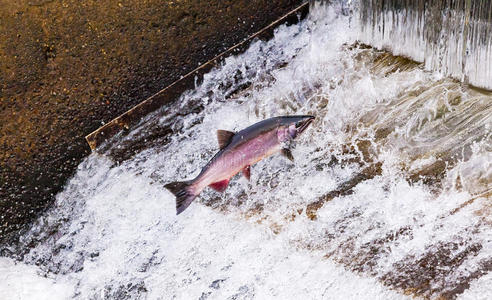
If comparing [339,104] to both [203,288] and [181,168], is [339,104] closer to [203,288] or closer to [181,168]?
[181,168]

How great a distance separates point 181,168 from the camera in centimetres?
400

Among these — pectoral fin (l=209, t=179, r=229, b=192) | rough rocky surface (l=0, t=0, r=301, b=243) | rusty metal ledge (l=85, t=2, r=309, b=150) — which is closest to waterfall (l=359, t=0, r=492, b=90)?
rusty metal ledge (l=85, t=2, r=309, b=150)

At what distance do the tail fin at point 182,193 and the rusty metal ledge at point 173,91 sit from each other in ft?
2.96

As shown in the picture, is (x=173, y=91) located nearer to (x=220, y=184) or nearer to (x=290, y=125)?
(x=220, y=184)

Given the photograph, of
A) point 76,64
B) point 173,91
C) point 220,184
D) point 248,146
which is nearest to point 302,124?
point 248,146

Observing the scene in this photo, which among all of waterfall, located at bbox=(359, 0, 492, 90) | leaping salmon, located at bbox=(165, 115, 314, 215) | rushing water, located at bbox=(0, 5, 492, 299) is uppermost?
waterfall, located at bbox=(359, 0, 492, 90)

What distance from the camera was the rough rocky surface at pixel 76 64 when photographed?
154 inches

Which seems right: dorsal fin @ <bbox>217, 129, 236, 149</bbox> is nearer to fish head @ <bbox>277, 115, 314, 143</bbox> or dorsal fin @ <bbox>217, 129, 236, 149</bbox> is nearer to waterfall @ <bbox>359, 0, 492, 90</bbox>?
fish head @ <bbox>277, 115, 314, 143</bbox>

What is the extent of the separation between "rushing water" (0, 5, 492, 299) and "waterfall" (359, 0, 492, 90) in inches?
3.5

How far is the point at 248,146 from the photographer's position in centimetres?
326

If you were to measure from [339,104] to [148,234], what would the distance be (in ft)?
5.34

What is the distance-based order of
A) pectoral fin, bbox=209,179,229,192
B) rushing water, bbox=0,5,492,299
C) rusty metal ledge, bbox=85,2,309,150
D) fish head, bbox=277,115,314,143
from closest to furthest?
1. fish head, bbox=277,115,314,143
2. pectoral fin, bbox=209,179,229,192
3. rushing water, bbox=0,5,492,299
4. rusty metal ledge, bbox=85,2,309,150

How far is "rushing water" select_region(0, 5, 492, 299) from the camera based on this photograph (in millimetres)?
3586

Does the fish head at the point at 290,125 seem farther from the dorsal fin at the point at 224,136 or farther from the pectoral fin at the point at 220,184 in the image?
the pectoral fin at the point at 220,184
